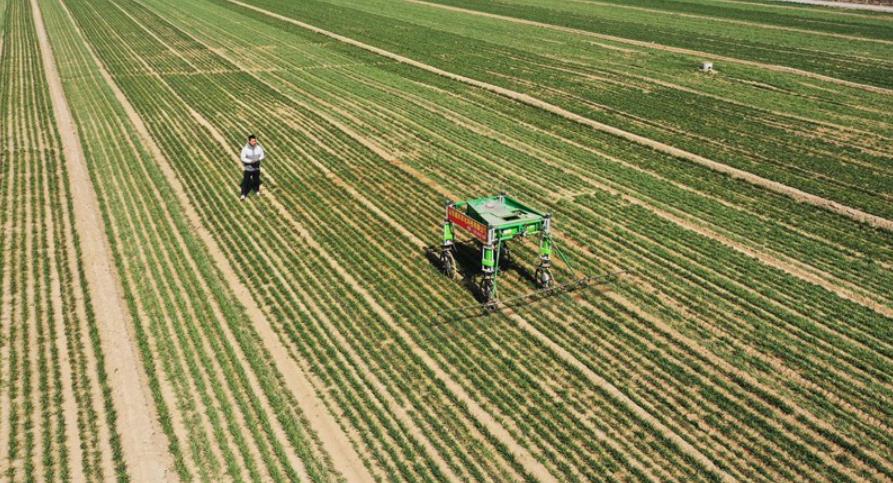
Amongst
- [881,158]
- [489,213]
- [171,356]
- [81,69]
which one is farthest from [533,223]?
[81,69]

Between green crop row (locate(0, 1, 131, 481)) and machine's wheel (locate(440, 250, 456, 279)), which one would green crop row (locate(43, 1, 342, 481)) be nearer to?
green crop row (locate(0, 1, 131, 481))

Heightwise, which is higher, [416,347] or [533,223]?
[533,223]

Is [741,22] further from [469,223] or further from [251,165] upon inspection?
[469,223]

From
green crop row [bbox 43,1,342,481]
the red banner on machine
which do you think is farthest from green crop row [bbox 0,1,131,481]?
the red banner on machine

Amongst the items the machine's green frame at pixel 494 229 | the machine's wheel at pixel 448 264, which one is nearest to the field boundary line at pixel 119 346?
the machine's wheel at pixel 448 264

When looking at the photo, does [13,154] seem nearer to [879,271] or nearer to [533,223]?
[533,223]

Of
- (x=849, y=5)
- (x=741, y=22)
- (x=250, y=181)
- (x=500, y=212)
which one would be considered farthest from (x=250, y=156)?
(x=849, y=5)

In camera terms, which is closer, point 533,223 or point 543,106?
point 533,223

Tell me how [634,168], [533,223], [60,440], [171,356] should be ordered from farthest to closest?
[634,168]
[533,223]
[171,356]
[60,440]
